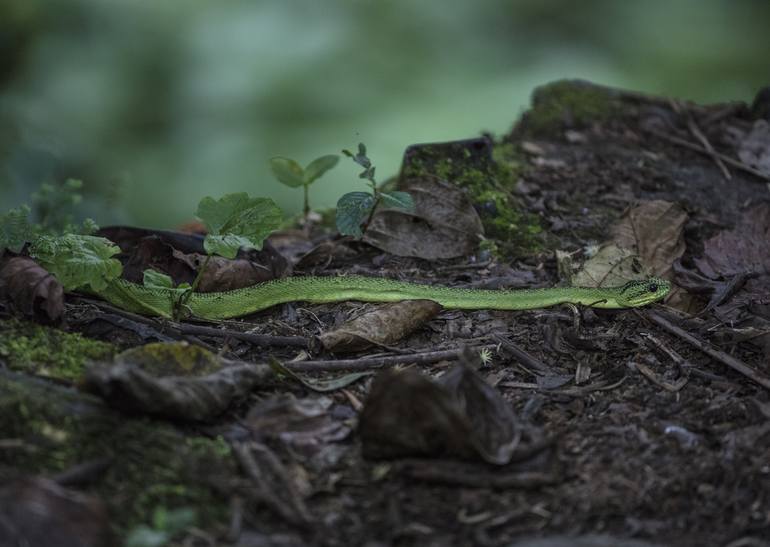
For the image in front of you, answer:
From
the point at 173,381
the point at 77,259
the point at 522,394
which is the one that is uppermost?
the point at 77,259

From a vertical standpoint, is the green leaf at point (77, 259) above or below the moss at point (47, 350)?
above

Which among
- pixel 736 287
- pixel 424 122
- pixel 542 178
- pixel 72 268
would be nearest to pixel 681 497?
pixel 736 287

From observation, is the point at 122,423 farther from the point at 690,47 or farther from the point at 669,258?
the point at 690,47

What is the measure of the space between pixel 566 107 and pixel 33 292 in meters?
5.30

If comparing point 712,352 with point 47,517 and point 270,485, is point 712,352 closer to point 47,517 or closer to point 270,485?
point 270,485

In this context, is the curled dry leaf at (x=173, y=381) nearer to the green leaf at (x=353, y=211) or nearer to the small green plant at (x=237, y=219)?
the small green plant at (x=237, y=219)

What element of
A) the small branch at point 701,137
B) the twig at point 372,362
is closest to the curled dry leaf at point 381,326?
the twig at point 372,362

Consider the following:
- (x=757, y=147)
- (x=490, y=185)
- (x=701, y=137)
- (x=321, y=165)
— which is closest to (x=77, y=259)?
(x=321, y=165)

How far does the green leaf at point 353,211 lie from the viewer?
187 inches

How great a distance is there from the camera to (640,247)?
5238mm

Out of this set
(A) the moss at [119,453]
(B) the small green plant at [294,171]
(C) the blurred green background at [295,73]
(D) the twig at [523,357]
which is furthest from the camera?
(C) the blurred green background at [295,73]

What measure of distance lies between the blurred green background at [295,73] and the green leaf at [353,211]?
2851 mm

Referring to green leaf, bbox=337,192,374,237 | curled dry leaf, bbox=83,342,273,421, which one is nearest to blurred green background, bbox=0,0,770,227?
green leaf, bbox=337,192,374,237

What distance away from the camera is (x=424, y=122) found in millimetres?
8523
